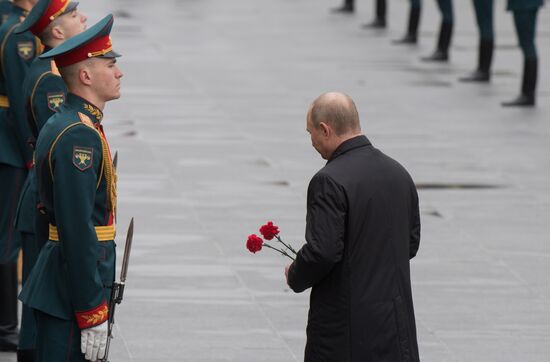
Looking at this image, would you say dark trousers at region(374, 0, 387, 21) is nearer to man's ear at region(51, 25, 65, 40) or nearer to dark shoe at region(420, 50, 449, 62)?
dark shoe at region(420, 50, 449, 62)

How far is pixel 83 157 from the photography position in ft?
18.2

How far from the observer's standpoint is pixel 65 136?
220 inches

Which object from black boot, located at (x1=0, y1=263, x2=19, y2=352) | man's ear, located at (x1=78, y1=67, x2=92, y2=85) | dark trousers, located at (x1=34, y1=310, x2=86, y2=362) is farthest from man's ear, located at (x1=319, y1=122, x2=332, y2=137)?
black boot, located at (x1=0, y1=263, x2=19, y2=352)

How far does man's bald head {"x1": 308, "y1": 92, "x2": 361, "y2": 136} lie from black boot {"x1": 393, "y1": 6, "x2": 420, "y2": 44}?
15.5 meters

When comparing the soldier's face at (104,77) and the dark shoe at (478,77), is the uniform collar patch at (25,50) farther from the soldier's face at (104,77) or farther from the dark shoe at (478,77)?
the dark shoe at (478,77)

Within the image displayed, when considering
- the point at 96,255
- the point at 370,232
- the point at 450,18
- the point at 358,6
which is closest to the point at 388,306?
the point at 370,232

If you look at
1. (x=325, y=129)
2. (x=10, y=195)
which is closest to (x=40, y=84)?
(x=10, y=195)

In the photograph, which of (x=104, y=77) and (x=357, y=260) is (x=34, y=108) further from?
(x=357, y=260)

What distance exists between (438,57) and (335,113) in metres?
14.4

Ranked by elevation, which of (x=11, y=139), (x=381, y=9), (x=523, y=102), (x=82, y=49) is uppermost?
(x=82, y=49)

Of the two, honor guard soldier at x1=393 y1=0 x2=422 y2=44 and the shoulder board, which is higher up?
the shoulder board

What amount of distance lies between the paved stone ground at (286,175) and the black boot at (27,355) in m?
1.07

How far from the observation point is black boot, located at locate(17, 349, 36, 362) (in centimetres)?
664

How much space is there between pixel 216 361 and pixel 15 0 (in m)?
2.13
